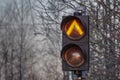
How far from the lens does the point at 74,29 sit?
7359 millimetres

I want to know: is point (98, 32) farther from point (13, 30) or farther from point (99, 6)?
point (13, 30)

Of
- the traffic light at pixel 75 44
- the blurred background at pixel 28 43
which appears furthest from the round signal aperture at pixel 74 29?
the blurred background at pixel 28 43

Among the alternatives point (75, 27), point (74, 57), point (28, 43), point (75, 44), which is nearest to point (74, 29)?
point (75, 27)

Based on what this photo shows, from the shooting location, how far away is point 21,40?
33500 mm

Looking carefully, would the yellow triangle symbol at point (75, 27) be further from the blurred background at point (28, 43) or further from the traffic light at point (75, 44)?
the blurred background at point (28, 43)

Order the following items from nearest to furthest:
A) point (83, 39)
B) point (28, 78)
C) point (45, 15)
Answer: point (83, 39) < point (45, 15) < point (28, 78)

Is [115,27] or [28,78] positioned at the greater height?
[115,27]

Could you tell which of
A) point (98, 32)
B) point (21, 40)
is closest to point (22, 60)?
point (21, 40)

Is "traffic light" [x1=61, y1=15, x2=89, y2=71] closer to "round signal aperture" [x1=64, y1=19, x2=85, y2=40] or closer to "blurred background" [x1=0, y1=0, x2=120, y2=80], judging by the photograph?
"round signal aperture" [x1=64, y1=19, x2=85, y2=40]

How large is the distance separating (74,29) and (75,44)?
0.26m

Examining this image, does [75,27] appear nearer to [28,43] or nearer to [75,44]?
[75,44]

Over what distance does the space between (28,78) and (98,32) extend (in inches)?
838

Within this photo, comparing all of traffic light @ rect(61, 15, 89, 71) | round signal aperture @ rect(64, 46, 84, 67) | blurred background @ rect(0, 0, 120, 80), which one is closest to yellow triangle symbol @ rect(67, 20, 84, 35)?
traffic light @ rect(61, 15, 89, 71)

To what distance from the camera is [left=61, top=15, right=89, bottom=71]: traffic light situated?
23.5 ft
